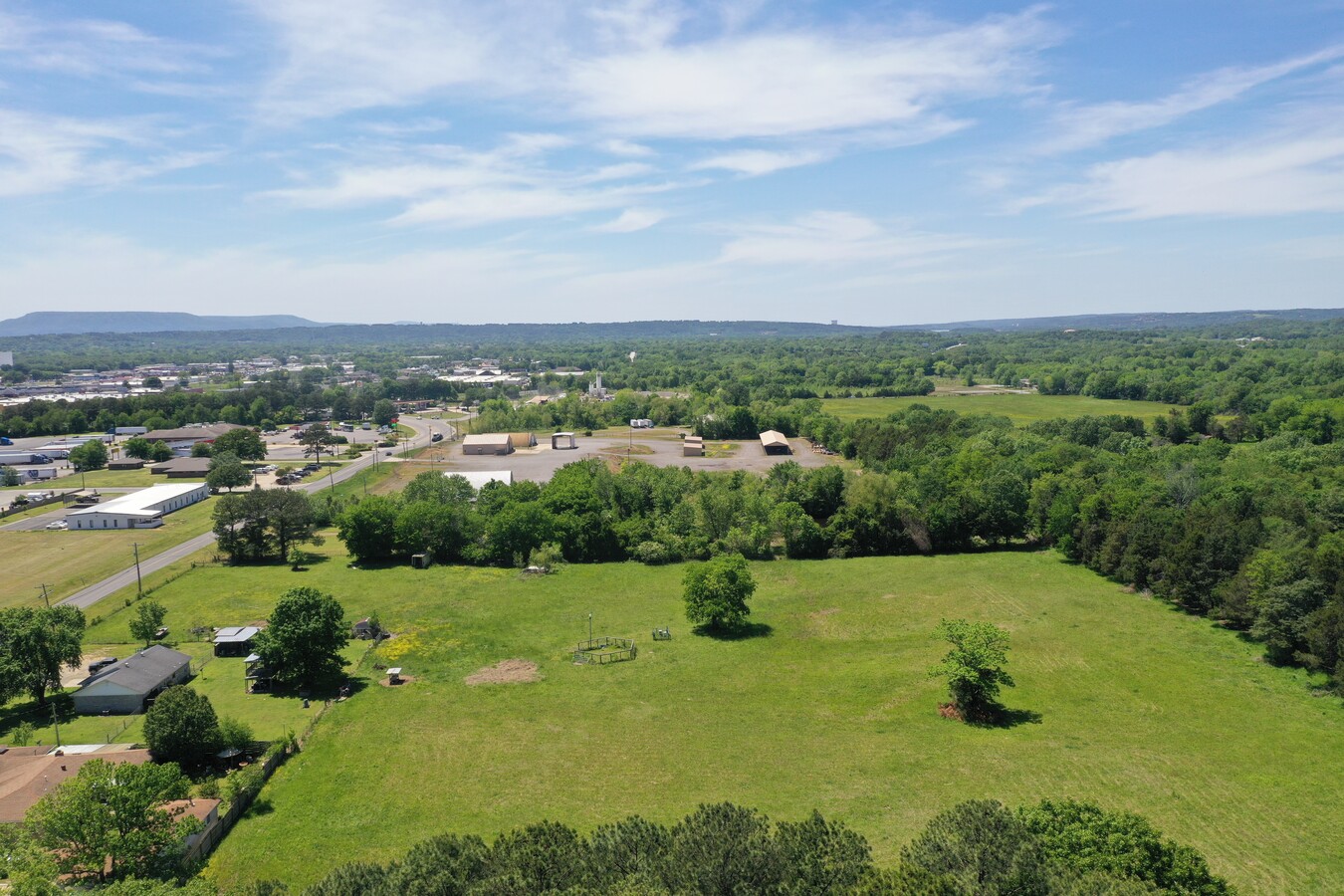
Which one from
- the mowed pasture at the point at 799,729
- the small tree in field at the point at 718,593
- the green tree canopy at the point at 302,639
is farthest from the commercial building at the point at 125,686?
the small tree in field at the point at 718,593

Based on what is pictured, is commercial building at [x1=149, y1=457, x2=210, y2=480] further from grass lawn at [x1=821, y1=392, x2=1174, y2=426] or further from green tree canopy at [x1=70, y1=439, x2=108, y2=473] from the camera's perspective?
grass lawn at [x1=821, y1=392, x2=1174, y2=426]

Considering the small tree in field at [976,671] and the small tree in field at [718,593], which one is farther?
the small tree in field at [718,593]

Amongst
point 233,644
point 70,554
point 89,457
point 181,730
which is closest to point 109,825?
point 181,730

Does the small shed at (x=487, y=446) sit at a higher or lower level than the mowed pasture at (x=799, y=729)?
higher

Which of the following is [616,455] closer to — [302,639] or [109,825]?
[302,639]

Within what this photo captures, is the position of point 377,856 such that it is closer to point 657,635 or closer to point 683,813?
point 683,813

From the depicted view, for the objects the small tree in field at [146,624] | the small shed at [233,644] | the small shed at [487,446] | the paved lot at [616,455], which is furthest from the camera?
the small shed at [487,446]

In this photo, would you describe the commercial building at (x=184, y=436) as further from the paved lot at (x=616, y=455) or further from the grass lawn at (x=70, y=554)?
the grass lawn at (x=70, y=554)
